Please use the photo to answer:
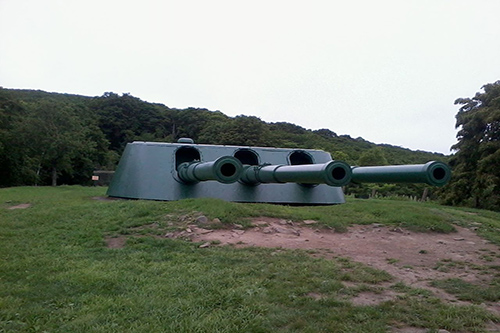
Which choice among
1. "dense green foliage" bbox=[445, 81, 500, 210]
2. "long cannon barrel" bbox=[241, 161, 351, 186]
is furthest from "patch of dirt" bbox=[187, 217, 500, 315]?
"dense green foliage" bbox=[445, 81, 500, 210]

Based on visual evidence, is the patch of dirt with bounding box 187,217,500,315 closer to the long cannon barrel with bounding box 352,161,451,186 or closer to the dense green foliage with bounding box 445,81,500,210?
the long cannon barrel with bounding box 352,161,451,186

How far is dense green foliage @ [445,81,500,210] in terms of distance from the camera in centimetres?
1778

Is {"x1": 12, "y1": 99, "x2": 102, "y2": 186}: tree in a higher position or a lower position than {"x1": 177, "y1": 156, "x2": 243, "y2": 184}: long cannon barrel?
higher

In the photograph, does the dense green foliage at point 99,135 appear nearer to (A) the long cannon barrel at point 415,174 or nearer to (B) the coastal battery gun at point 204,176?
(B) the coastal battery gun at point 204,176

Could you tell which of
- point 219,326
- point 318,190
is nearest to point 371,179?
point 219,326

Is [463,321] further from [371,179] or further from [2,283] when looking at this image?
[2,283]

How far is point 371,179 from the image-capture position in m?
5.94

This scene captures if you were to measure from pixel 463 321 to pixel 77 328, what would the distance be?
108 inches

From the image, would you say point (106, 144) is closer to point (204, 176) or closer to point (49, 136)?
point (49, 136)

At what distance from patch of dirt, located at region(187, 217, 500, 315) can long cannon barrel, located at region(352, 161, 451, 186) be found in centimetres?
102

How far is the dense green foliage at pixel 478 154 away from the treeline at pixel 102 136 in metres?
5.47

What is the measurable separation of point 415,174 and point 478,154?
16.0 m

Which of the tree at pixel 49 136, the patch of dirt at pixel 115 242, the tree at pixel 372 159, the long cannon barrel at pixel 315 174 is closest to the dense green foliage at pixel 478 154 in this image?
the tree at pixel 372 159

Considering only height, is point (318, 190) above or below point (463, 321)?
above
